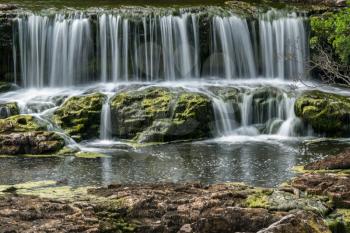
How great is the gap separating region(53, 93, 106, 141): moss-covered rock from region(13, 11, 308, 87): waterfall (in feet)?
13.6

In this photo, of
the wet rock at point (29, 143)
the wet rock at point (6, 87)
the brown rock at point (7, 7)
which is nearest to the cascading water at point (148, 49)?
the wet rock at point (6, 87)

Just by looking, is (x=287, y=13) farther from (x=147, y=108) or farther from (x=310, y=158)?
(x=310, y=158)

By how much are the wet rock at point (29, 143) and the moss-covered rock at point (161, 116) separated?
300 cm

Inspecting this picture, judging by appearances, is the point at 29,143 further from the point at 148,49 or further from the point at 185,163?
the point at 148,49

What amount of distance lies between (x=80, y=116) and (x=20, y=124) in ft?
7.66

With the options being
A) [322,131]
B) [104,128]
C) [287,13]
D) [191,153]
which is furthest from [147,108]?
[287,13]

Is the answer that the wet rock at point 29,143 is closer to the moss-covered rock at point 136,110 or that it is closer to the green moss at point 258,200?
the moss-covered rock at point 136,110

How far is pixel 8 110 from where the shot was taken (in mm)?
23359

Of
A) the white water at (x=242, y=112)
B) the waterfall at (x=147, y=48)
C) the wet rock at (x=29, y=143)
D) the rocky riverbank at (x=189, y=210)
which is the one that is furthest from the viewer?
the waterfall at (x=147, y=48)

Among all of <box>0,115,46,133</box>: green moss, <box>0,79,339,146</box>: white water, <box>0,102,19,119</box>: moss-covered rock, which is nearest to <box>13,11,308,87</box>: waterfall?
<box>0,79,339,146</box>: white water

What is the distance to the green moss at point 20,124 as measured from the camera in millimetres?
21000

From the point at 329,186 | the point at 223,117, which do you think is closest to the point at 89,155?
the point at 223,117

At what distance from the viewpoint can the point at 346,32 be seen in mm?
18844

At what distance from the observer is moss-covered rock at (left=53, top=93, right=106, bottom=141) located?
885 inches
